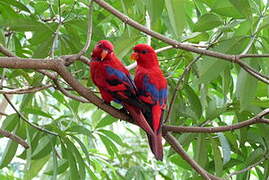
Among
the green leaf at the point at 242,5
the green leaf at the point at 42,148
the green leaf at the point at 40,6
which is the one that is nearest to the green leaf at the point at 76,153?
the green leaf at the point at 42,148

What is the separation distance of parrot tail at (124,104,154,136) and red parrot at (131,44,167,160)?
0.04 meters

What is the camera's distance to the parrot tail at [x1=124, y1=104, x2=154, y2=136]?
2014 millimetres

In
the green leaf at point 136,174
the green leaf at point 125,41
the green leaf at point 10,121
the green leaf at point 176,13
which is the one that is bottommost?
the green leaf at point 136,174

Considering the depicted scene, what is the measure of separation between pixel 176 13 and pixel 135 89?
1.56 feet

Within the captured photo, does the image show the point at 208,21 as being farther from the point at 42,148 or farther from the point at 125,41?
the point at 42,148

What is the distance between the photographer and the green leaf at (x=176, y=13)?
1802mm

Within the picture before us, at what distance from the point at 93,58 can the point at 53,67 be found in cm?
54

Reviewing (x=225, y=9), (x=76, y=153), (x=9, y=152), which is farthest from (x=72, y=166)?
(x=225, y=9)

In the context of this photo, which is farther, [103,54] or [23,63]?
[103,54]

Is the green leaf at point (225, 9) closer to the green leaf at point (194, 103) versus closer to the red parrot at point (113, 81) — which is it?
the green leaf at point (194, 103)

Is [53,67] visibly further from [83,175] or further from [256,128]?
[256,128]

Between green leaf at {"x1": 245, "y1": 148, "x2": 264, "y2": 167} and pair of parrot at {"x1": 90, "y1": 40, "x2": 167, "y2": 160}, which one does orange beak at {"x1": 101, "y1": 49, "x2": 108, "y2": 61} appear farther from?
green leaf at {"x1": 245, "y1": 148, "x2": 264, "y2": 167}

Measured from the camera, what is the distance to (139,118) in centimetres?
203

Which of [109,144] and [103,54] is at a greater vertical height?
[103,54]
